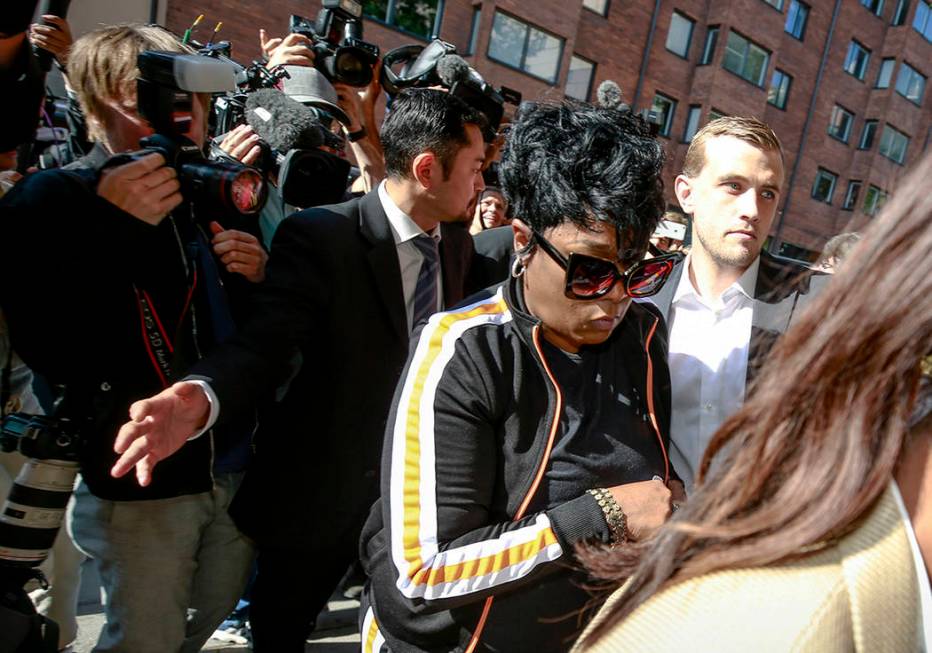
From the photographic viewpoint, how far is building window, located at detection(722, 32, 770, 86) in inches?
793

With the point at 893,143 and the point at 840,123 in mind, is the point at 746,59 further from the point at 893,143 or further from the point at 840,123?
the point at 893,143

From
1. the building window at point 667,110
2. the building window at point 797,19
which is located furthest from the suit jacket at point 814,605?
the building window at point 797,19

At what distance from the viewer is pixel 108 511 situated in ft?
6.23

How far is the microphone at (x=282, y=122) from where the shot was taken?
2209 millimetres

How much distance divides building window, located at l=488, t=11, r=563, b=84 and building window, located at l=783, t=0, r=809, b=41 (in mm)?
10076

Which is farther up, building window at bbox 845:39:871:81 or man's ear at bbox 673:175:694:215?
building window at bbox 845:39:871:81

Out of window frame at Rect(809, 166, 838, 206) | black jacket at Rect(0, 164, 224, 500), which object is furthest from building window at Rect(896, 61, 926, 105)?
black jacket at Rect(0, 164, 224, 500)

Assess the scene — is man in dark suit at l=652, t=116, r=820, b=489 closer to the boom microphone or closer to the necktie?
the boom microphone

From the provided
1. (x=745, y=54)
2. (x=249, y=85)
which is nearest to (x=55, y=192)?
(x=249, y=85)

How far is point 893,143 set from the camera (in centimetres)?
2592

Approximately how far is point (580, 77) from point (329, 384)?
17601 mm

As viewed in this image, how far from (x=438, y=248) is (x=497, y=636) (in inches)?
55.6

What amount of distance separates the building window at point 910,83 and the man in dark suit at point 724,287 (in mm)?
28397

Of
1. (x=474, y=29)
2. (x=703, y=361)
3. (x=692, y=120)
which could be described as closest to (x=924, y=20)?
(x=692, y=120)
